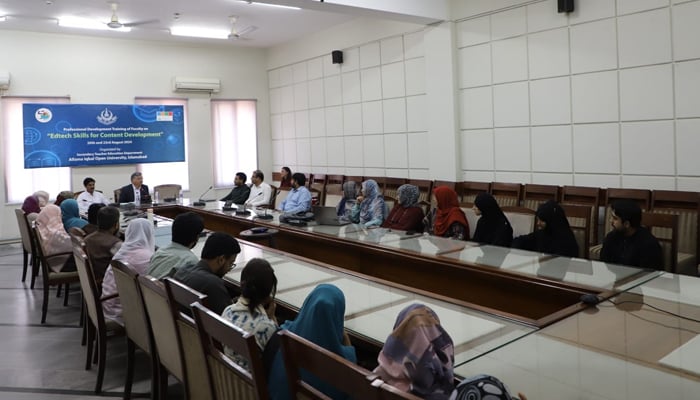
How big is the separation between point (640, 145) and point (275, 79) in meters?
6.99

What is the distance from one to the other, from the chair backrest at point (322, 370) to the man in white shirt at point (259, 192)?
6108mm

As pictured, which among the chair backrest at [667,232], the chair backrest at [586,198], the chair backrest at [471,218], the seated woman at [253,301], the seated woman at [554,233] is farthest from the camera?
the chair backrest at [586,198]

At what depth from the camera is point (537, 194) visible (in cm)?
564


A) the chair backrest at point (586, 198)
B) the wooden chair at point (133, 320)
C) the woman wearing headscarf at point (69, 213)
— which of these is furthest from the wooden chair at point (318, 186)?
the wooden chair at point (133, 320)

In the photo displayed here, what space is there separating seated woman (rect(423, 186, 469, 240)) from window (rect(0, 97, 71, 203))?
6904 millimetres

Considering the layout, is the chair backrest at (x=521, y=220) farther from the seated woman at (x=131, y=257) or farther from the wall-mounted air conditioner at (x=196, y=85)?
the wall-mounted air conditioner at (x=196, y=85)

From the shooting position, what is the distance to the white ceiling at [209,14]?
5965 mm

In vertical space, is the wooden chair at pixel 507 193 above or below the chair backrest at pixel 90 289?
above

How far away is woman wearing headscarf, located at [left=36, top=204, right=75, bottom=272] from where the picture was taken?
4.46 m

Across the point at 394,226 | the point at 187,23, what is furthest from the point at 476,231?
the point at 187,23

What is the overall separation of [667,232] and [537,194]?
1897 mm

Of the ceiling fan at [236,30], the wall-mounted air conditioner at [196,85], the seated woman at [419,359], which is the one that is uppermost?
the ceiling fan at [236,30]

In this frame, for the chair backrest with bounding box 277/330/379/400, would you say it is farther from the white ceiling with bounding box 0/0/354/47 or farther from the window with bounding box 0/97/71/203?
the window with bounding box 0/97/71/203

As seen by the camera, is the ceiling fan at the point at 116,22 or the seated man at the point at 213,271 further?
the ceiling fan at the point at 116,22
